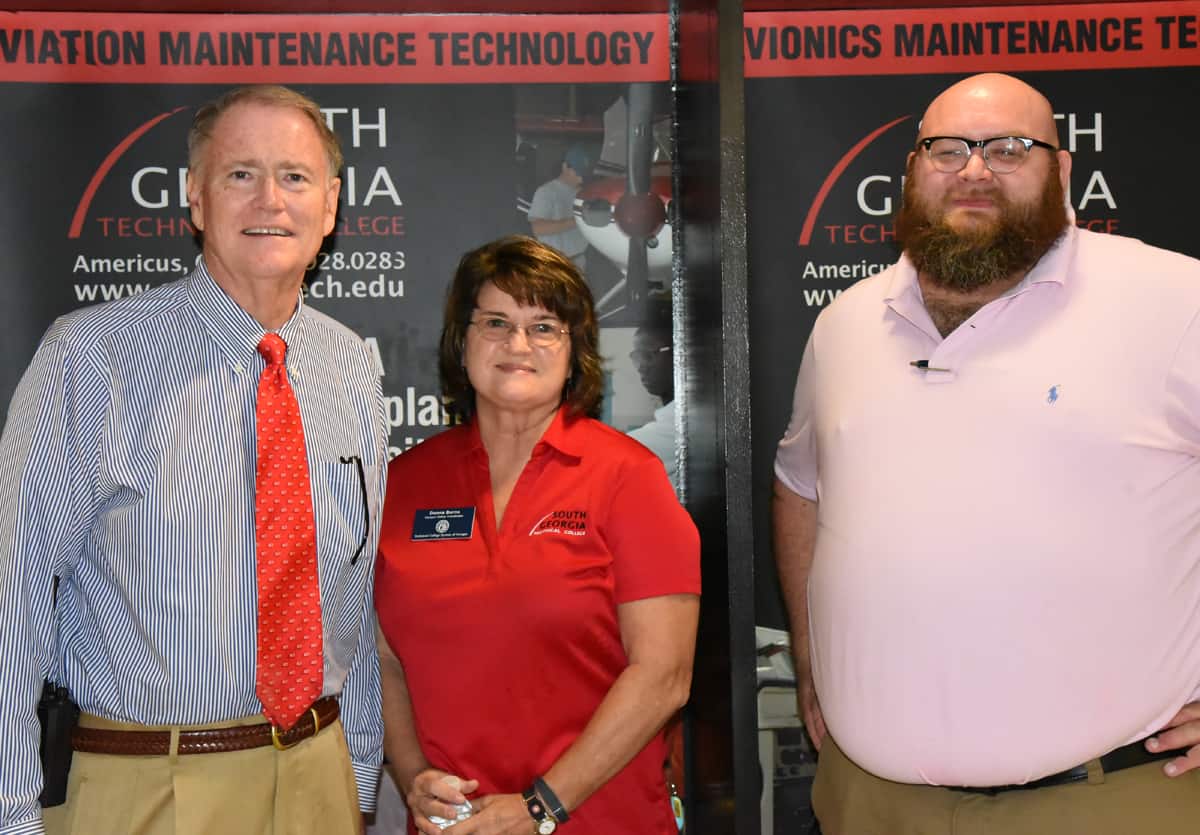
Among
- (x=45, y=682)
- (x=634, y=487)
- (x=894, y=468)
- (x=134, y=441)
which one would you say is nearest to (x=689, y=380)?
(x=634, y=487)

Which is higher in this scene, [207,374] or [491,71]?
[491,71]

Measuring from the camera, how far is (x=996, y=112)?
7.64ft

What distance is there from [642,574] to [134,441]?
0.97m

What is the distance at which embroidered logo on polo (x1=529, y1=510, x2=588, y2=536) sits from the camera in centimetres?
234

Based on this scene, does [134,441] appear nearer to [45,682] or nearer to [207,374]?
[207,374]

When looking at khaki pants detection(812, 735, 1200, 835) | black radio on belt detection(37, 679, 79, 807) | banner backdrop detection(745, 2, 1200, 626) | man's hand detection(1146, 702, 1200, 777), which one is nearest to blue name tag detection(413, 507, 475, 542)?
black radio on belt detection(37, 679, 79, 807)

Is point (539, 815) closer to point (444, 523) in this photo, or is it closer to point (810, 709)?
point (444, 523)

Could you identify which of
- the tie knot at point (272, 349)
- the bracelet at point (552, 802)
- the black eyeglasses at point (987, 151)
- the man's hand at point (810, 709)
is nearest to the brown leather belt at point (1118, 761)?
the man's hand at point (810, 709)

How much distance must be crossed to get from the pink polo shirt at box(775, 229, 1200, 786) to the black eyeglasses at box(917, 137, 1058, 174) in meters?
0.24

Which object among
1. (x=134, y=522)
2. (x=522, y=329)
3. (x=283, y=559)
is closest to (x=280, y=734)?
(x=283, y=559)

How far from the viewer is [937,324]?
91.7 inches

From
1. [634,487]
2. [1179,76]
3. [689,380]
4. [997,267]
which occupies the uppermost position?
[1179,76]

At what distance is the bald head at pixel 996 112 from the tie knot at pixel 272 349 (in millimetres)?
1378

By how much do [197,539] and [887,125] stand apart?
221cm
